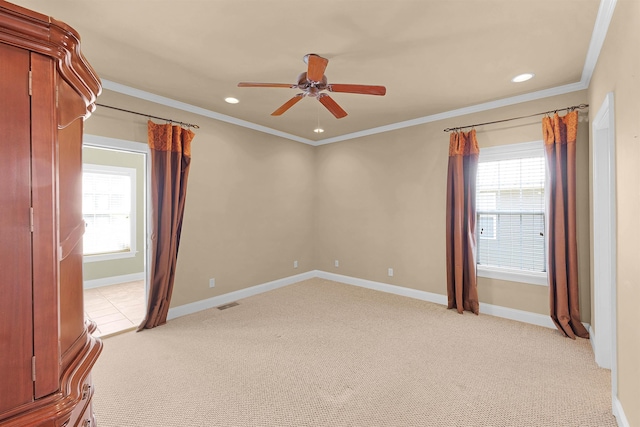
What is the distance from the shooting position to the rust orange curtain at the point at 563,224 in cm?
318

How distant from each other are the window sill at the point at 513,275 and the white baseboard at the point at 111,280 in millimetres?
5936

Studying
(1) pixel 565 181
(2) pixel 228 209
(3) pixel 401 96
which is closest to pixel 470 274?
(1) pixel 565 181

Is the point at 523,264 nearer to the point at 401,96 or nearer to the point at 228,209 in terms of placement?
the point at 401,96

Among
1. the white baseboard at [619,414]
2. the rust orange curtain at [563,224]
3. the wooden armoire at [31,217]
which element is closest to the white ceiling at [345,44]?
the rust orange curtain at [563,224]

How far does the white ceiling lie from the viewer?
6.70ft

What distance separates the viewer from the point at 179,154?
364 cm

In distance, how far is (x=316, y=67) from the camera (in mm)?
2230

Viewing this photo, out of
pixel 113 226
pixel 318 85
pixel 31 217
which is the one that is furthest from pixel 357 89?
pixel 113 226

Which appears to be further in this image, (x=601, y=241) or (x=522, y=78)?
(x=522, y=78)

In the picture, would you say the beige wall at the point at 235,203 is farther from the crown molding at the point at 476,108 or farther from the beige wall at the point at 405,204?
the crown molding at the point at 476,108

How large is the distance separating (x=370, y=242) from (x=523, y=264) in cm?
214

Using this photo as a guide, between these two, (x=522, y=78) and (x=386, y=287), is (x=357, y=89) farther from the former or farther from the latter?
(x=386, y=287)

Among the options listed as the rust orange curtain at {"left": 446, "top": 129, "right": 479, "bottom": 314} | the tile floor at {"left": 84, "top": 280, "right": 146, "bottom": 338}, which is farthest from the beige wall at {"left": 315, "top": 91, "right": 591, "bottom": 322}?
the tile floor at {"left": 84, "top": 280, "right": 146, "bottom": 338}

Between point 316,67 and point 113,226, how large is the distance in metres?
5.36
